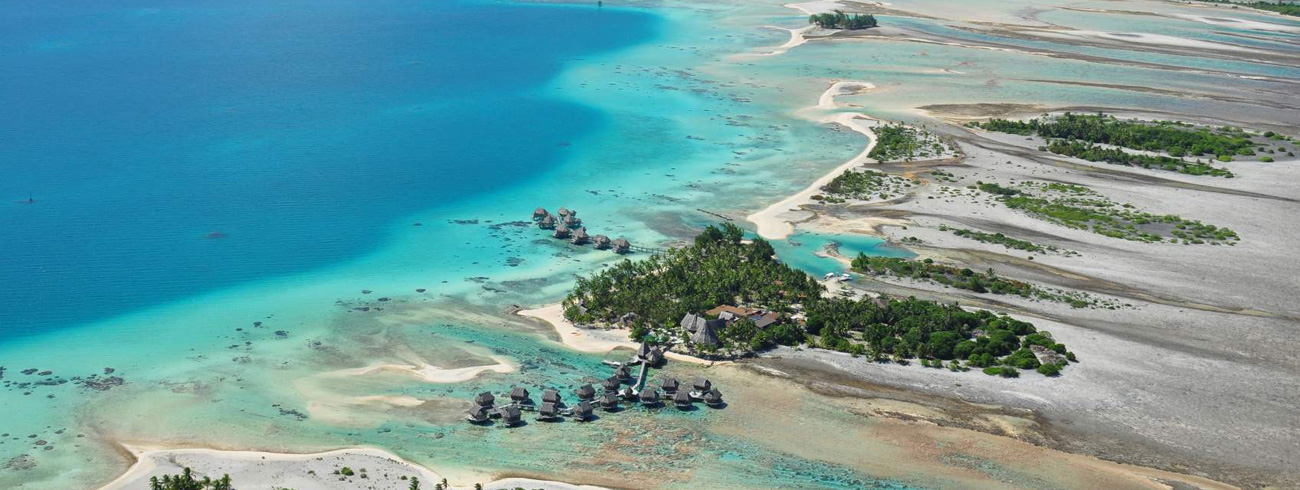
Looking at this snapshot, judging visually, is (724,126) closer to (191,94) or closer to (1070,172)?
(1070,172)

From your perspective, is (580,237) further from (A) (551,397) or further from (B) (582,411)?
(B) (582,411)

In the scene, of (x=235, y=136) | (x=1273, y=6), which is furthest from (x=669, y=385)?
(x=1273, y=6)

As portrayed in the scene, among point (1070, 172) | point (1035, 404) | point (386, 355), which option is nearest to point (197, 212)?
point (386, 355)

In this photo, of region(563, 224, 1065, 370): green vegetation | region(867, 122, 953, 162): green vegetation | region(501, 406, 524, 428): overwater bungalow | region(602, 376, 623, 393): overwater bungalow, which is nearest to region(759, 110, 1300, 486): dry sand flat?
region(563, 224, 1065, 370): green vegetation

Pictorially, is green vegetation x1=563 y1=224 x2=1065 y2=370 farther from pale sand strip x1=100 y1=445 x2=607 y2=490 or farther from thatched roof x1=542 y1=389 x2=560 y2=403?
pale sand strip x1=100 y1=445 x2=607 y2=490

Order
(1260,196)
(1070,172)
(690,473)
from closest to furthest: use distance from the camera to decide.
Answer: (690,473) < (1260,196) < (1070,172)

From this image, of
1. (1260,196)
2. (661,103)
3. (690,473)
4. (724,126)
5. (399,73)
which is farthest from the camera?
(399,73)
